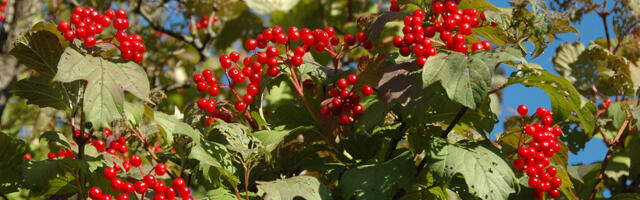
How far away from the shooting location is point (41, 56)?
205 centimetres

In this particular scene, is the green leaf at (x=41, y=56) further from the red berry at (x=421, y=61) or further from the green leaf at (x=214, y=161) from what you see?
the red berry at (x=421, y=61)

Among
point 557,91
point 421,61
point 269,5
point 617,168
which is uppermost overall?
point 421,61

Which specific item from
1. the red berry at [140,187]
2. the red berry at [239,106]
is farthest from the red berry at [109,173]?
the red berry at [239,106]

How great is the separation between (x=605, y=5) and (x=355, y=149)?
2.35m

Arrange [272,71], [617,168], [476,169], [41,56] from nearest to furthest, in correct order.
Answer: [476,169], [41,56], [272,71], [617,168]

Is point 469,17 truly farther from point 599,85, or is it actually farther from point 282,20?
point 282,20

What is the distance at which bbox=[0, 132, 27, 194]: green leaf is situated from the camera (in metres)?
2.39

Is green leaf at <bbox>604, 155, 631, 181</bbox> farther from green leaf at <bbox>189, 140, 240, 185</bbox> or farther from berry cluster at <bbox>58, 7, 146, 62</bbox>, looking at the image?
berry cluster at <bbox>58, 7, 146, 62</bbox>

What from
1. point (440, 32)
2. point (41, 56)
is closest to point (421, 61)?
point (440, 32)

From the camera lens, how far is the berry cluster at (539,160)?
206 cm

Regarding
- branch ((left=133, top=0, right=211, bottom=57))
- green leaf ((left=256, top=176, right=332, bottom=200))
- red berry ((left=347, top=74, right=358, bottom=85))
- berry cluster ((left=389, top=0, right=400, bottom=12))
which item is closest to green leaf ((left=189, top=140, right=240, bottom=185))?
green leaf ((left=256, top=176, right=332, bottom=200))

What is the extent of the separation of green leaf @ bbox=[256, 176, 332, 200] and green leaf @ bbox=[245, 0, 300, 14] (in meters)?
3.56

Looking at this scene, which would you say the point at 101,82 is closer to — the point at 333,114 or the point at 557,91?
the point at 333,114

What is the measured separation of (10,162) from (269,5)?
3272 millimetres
